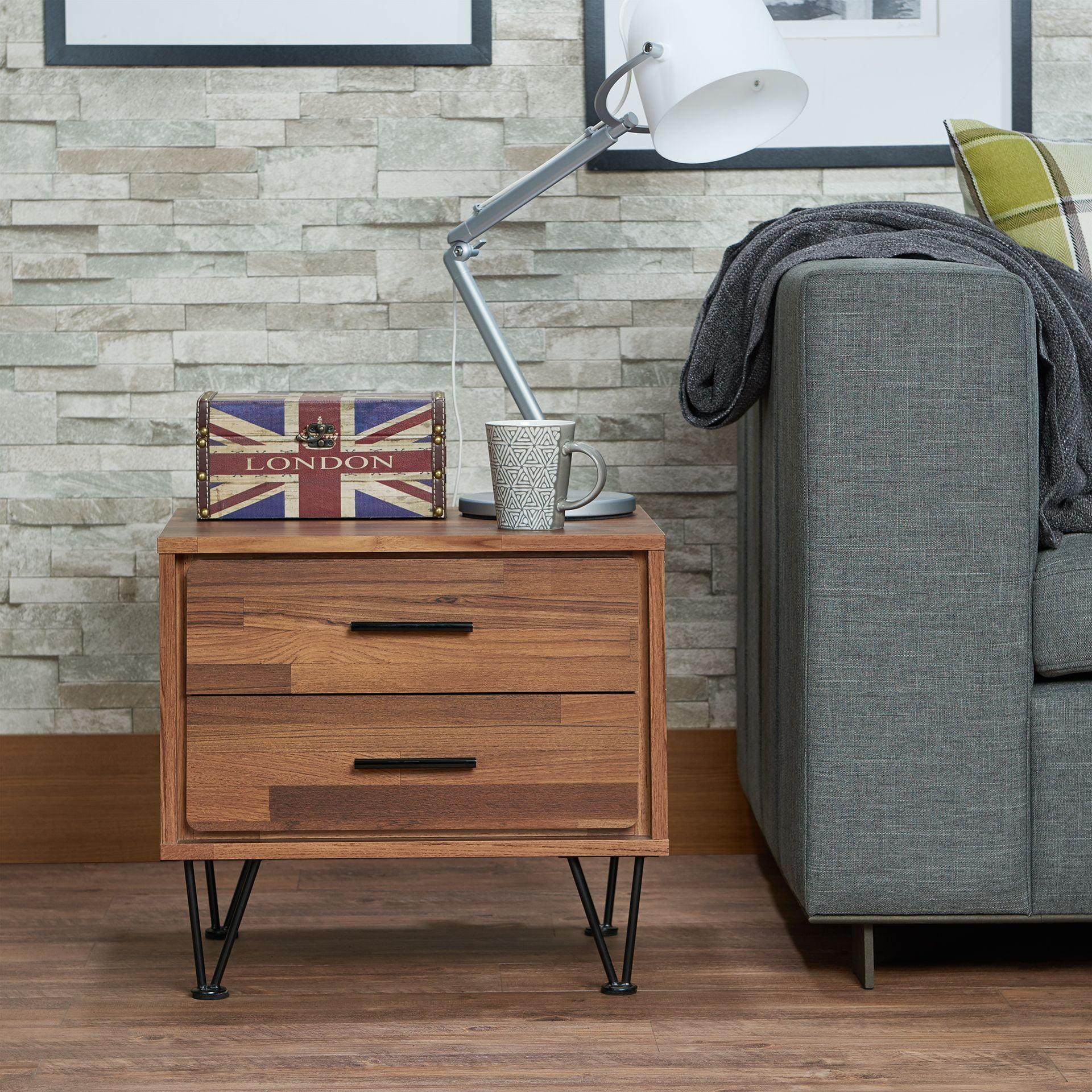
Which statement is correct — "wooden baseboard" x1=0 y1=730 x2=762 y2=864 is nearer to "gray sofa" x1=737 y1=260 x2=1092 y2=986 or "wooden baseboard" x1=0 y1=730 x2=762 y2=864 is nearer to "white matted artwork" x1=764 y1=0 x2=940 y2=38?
"gray sofa" x1=737 y1=260 x2=1092 y2=986

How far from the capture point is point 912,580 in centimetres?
125

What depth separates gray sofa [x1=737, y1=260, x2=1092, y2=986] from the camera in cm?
124

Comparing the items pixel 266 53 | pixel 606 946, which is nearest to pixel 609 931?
pixel 606 946

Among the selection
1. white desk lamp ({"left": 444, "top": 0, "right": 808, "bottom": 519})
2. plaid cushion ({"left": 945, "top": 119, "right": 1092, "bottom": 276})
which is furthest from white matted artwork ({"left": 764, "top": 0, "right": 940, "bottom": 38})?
white desk lamp ({"left": 444, "top": 0, "right": 808, "bottom": 519})

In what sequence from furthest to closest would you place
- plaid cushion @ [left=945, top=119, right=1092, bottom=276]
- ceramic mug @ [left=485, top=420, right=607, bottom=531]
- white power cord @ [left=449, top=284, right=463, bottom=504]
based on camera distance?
white power cord @ [left=449, top=284, right=463, bottom=504], plaid cushion @ [left=945, top=119, right=1092, bottom=276], ceramic mug @ [left=485, top=420, right=607, bottom=531]

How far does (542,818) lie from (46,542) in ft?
2.95

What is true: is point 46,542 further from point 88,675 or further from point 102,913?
point 102,913

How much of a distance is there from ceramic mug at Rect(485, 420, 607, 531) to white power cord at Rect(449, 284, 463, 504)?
1.35 feet

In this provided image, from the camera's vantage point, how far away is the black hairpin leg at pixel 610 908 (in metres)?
1.50

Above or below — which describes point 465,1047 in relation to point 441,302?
below

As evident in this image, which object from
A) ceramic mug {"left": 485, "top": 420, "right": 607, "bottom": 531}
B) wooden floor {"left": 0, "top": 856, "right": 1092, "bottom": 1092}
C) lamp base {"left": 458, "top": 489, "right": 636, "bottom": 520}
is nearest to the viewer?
wooden floor {"left": 0, "top": 856, "right": 1092, "bottom": 1092}

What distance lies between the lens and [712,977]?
1374 mm

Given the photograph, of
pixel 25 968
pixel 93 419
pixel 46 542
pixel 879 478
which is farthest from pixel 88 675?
pixel 879 478

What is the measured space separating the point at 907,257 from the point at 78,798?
129 centimetres
